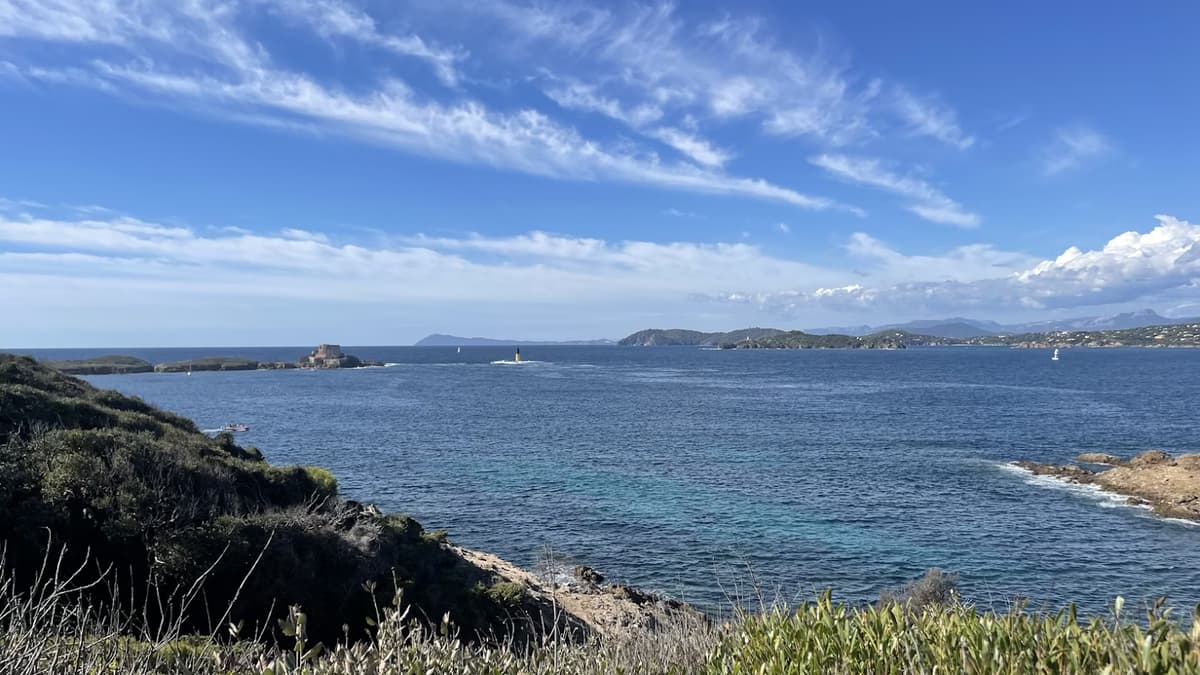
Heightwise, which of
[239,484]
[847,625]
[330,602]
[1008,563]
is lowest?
[1008,563]

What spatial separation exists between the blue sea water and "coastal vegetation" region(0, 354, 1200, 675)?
64.5 inches

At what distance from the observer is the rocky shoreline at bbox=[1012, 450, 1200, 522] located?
2955cm

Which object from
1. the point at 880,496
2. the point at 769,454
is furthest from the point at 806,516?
the point at 769,454

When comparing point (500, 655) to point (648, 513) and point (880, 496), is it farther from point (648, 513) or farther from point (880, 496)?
point (880, 496)

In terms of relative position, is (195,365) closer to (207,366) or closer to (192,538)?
(207,366)

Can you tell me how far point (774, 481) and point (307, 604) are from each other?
25.0 meters

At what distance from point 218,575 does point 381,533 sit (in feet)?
14.5

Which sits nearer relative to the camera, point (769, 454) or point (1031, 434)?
point (769, 454)

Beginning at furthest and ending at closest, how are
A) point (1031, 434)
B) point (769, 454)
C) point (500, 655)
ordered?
1. point (1031, 434)
2. point (769, 454)
3. point (500, 655)

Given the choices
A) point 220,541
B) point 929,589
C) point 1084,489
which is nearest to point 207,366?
point 220,541

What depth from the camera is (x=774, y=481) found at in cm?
3478

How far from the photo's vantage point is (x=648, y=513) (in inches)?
1140

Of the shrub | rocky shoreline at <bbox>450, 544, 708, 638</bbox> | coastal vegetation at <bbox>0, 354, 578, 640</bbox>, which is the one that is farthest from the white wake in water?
coastal vegetation at <bbox>0, 354, 578, 640</bbox>

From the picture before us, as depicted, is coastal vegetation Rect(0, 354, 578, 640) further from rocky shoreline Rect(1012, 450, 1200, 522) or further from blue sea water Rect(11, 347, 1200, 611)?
rocky shoreline Rect(1012, 450, 1200, 522)
